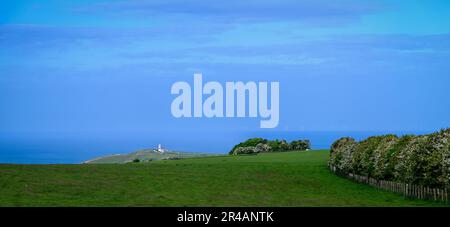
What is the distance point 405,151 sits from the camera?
3305 inches

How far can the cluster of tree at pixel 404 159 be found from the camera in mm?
73750

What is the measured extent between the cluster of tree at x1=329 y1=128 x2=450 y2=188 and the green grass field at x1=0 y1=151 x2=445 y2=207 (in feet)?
8.42

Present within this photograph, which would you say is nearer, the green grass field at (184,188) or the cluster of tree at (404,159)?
the green grass field at (184,188)

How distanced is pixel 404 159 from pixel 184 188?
27.1 metres

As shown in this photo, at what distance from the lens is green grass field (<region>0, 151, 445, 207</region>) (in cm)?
7231

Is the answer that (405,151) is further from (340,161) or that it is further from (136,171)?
(136,171)

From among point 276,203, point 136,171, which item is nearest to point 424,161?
point 276,203

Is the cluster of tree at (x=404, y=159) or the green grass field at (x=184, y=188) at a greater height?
the cluster of tree at (x=404, y=159)

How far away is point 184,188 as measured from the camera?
3521 inches

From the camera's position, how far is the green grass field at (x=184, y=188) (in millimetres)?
72312

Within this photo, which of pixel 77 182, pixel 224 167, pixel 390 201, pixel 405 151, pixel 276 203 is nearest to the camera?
pixel 276 203

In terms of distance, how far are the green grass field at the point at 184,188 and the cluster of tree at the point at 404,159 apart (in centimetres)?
257

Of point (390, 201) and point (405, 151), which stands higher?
point (405, 151)

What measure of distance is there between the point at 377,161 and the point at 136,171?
41513mm
